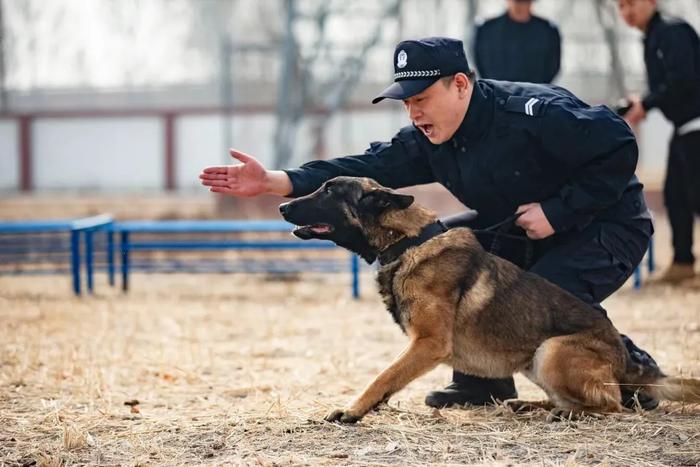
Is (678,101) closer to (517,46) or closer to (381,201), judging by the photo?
(517,46)

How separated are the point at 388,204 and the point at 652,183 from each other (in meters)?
13.6

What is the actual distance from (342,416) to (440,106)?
1.42 meters

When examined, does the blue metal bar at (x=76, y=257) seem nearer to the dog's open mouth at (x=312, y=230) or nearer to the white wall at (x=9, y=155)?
the dog's open mouth at (x=312, y=230)

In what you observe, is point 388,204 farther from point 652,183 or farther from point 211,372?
point 652,183

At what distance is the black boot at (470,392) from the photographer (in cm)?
461

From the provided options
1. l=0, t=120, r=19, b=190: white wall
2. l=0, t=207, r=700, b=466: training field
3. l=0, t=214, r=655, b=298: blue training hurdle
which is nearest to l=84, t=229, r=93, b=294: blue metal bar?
l=0, t=214, r=655, b=298: blue training hurdle

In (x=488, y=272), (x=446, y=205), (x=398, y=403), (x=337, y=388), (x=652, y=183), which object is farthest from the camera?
(x=652, y=183)

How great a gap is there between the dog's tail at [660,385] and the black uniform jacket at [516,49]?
4.19m

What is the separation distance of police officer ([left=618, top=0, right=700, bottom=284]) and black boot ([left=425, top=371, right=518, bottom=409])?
150 inches

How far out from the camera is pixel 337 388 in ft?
16.6

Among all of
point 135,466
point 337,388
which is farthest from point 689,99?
point 135,466

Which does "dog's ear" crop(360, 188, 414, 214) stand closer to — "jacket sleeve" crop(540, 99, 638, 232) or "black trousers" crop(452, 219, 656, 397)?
"black trousers" crop(452, 219, 656, 397)

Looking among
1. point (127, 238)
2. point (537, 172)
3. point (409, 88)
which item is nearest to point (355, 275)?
point (127, 238)

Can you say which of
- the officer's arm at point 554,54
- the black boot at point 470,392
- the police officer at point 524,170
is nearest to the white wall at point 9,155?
the officer's arm at point 554,54
